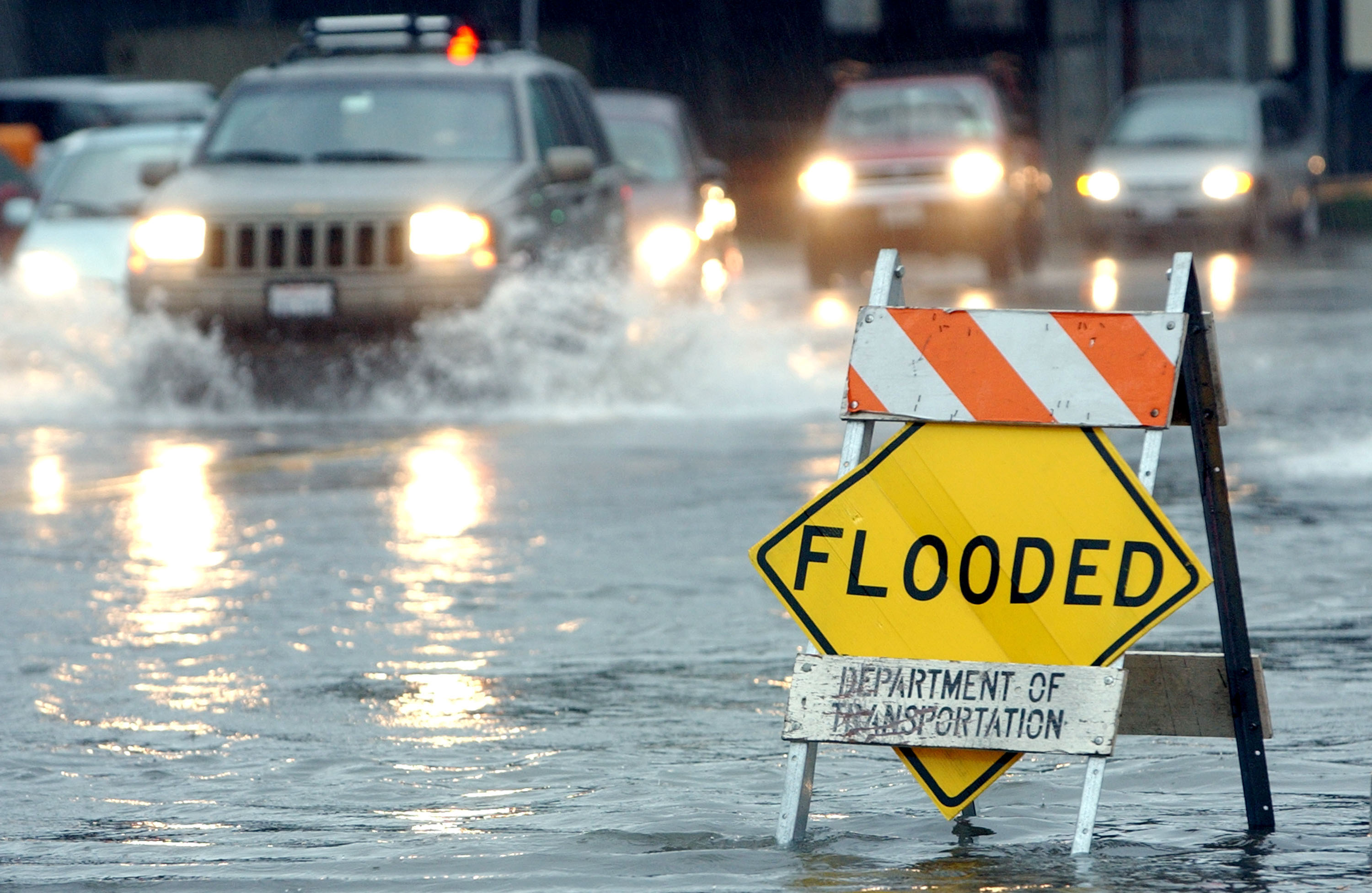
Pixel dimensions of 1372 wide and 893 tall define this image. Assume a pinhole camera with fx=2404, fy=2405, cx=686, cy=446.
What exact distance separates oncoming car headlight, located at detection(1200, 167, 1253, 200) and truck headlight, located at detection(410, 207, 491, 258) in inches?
580

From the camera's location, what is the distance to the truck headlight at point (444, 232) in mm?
12117

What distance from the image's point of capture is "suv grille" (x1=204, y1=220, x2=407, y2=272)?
39.8ft

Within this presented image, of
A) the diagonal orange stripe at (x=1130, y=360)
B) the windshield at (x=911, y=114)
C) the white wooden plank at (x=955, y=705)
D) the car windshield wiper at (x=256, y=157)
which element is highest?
the windshield at (x=911, y=114)

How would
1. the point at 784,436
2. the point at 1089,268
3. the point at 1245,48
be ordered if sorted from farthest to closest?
the point at 1245,48 → the point at 1089,268 → the point at 784,436

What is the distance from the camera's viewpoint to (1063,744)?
4.38m

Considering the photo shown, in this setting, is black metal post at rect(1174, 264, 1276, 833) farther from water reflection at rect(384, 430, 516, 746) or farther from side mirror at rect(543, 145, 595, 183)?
side mirror at rect(543, 145, 595, 183)

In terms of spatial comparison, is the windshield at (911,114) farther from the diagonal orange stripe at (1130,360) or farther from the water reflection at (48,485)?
the diagonal orange stripe at (1130,360)

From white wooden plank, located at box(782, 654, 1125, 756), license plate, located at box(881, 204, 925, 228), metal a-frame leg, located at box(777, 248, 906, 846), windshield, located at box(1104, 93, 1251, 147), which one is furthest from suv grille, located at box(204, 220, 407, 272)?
windshield, located at box(1104, 93, 1251, 147)

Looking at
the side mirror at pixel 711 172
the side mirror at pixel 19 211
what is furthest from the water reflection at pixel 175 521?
the side mirror at pixel 711 172

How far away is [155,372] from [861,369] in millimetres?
8554

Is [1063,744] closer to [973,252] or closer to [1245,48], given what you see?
[973,252]

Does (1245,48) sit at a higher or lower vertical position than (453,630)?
higher

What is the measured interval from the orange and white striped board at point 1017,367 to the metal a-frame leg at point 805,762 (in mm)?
50

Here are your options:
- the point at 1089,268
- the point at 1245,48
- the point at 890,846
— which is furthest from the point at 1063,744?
the point at 1245,48
